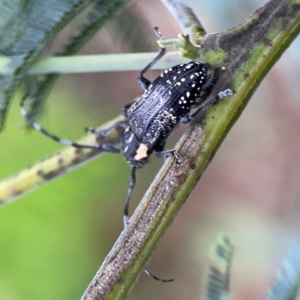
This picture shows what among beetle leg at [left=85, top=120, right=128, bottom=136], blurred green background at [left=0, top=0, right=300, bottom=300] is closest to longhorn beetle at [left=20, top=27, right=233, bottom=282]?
beetle leg at [left=85, top=120, right=128, bottom=136]

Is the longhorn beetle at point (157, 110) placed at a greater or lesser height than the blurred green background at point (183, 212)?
greater

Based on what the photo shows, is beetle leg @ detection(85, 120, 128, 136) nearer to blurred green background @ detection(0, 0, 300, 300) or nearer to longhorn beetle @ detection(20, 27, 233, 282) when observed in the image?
longhorn beetle @ detection(20, 27, 233, 282)

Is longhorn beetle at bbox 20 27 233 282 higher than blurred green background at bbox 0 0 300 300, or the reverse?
longhorn beetle at bbox 20 27 233 282

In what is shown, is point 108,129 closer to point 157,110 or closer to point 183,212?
point 157,110

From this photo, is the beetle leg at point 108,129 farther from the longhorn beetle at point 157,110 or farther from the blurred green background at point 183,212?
the blurred green background at point 183,212

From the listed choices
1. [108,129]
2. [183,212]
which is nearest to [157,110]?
[108,129]

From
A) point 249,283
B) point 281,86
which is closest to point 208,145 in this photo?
point 281,86

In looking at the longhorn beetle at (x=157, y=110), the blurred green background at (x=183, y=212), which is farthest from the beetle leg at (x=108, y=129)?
the blurred green background at (x=183, y=212)

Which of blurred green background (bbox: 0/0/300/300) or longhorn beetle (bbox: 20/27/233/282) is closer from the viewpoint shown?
longhorn beetle (bbox: 20/27/233/282)
